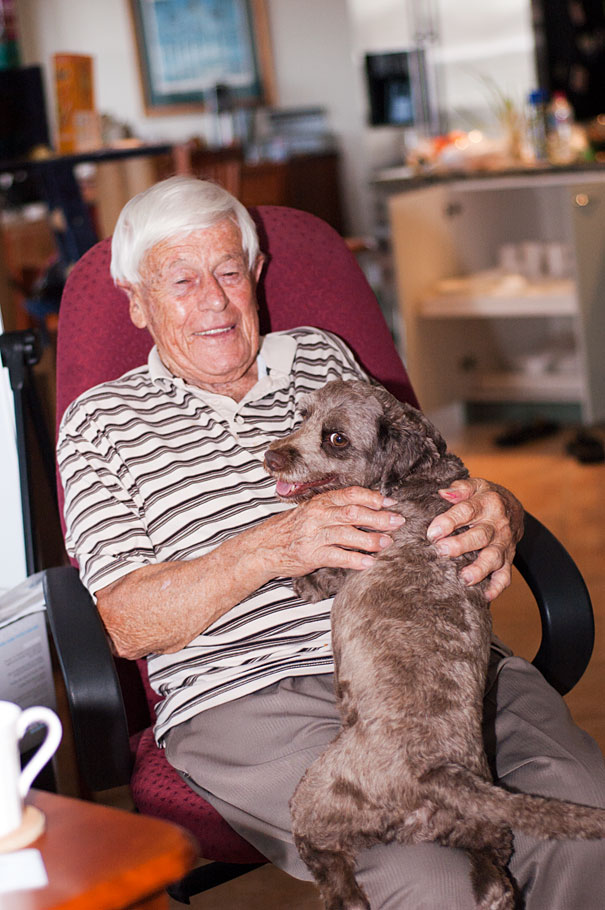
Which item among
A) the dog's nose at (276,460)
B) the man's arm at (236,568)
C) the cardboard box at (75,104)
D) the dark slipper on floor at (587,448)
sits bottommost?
the dark slipper on floor at (587,448)

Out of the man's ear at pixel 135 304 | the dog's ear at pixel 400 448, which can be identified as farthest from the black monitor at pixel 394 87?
the dog's ear at pixel 400 448

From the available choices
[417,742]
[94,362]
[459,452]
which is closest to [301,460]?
[417,742]

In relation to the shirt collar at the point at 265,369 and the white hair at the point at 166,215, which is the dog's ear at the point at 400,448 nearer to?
the shirt collar at the point at 265,369

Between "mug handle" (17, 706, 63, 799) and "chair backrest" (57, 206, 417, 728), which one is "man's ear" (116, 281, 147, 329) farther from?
"mug handle" (17, 706, 63, 799)

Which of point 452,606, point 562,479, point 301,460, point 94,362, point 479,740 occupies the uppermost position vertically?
point 94,362

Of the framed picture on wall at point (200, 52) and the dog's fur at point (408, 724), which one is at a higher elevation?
the framed picture on wall at point (200, 52)

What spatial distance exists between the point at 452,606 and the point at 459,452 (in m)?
3.19

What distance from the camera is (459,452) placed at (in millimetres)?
4496

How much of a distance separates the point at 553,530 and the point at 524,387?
1392 mm

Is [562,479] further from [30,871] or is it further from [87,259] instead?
[30,871]

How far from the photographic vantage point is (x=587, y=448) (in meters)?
4.26

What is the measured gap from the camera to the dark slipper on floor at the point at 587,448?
13.8ft

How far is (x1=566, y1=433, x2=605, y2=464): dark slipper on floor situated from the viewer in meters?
4.20

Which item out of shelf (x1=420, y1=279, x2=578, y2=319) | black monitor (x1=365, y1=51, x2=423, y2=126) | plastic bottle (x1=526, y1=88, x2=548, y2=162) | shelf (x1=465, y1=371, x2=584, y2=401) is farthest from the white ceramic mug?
black monitor (x1=365, y1=51, x2=423, y2=126)
